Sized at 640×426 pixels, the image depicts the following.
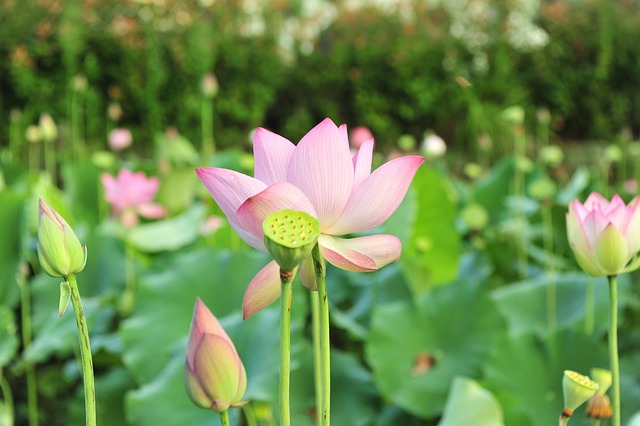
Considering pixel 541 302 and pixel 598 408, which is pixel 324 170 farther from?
pixel 541 302

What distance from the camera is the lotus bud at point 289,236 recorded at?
276 mm

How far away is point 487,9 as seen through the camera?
589 cm

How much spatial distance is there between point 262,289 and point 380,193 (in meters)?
0.06

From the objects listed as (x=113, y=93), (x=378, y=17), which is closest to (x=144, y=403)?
(x=113, y=93)

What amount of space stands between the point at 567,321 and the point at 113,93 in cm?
351

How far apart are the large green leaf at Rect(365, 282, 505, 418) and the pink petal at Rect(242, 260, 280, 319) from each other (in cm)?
67

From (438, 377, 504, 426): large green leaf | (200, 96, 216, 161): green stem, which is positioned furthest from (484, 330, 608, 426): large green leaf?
(200, 96, 216, 161): green stem

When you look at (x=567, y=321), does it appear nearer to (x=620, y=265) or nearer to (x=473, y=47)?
(x=620, y=265)

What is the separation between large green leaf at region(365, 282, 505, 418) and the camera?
3.22ft

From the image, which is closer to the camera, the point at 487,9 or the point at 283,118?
the point at 283,118

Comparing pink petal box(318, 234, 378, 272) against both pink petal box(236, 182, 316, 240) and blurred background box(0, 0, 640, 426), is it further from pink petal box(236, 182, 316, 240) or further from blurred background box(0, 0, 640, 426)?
blurred background box(0, 0, 640, 426)

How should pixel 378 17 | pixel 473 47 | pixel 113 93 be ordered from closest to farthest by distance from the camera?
pixel 113 93
pixel 473 47
pixel 378 17

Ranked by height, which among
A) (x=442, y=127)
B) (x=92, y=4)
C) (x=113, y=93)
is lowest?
(x=442, y=127)

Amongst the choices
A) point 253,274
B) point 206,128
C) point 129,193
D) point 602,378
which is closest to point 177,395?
point 253,274
